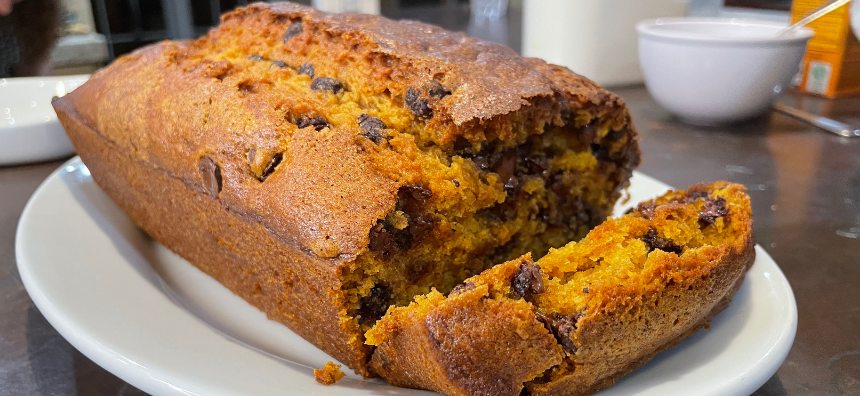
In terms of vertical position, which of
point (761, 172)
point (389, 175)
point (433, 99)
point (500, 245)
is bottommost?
point (761, 172)

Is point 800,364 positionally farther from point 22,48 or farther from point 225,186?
point 22,48

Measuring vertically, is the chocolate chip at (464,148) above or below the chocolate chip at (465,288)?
above

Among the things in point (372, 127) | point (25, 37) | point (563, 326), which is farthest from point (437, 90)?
point (25, 37)

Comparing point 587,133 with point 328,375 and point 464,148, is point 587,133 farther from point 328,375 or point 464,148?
point 328,375

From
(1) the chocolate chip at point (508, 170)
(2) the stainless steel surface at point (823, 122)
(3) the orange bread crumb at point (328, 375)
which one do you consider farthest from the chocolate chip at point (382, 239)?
(2) the stainless steel surface at point (823, 122)

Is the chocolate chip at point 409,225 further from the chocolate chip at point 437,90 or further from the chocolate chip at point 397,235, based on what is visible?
the chocolate chip at point 437,90

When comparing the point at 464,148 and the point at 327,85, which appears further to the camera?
the point at 327,85

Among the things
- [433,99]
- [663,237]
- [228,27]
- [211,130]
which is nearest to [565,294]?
[663,237]
